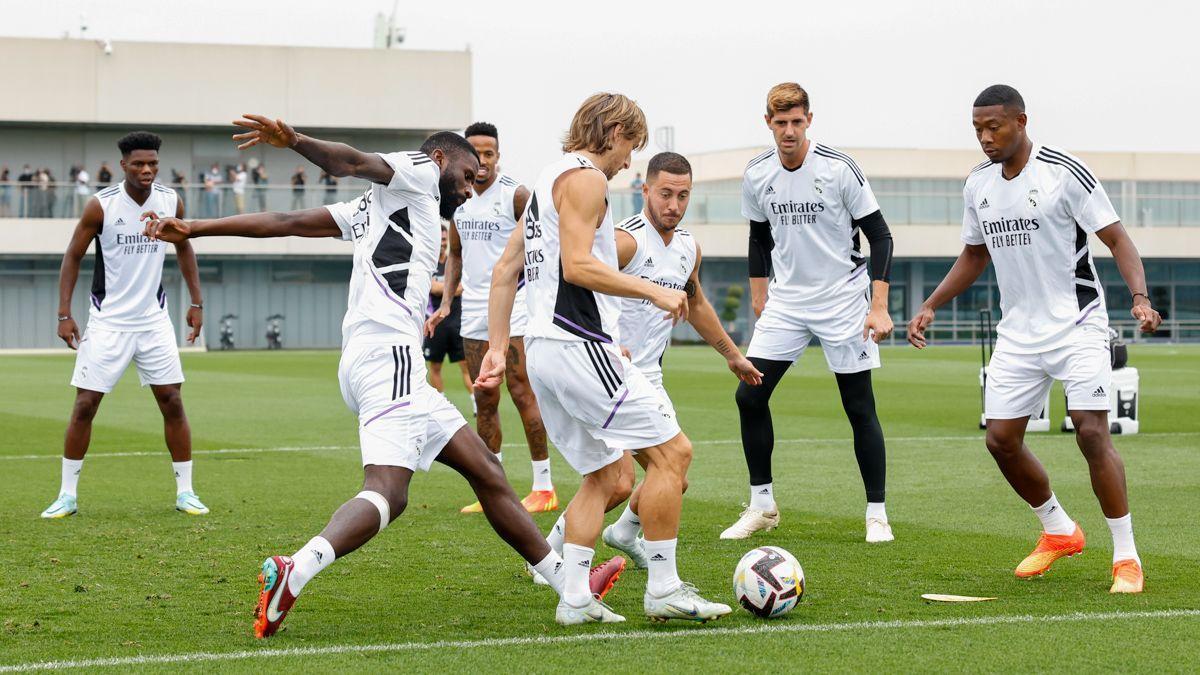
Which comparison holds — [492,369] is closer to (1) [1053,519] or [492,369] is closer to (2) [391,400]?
(2) [391,400]

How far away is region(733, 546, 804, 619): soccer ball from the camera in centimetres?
634

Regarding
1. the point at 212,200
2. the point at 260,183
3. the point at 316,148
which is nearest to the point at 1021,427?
the point at 316,148

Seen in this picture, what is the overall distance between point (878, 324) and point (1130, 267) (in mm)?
1713

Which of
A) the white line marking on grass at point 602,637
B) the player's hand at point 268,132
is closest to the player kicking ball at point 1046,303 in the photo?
the white line marking on grass at point 602,637

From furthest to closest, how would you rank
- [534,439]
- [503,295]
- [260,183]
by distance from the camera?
[260,183] → [534,439] → [503,295]

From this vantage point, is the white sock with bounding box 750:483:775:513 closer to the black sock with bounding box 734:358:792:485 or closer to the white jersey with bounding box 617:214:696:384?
the black sock with bounding box 734:358:792:485

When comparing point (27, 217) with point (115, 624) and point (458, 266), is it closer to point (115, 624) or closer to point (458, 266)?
point (458, 266)

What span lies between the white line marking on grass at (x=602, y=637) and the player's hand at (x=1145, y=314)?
132cm

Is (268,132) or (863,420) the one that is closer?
(268,132)

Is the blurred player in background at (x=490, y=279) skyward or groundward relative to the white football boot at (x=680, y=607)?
skyward

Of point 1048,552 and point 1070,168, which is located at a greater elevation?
point 1070,168

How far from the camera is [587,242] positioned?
5.97 meters

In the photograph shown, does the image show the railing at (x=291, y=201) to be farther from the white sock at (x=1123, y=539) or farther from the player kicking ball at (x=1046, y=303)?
the white sock at (x=1123, y=539)

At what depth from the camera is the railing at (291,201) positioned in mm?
47625
